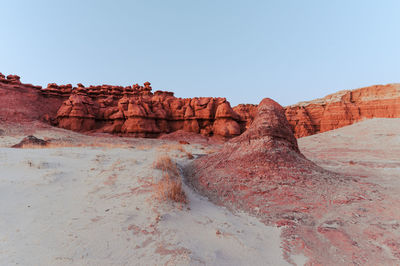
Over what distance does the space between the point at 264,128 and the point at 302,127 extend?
3979 cm

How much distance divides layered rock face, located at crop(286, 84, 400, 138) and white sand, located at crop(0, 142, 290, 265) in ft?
142

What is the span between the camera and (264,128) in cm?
556

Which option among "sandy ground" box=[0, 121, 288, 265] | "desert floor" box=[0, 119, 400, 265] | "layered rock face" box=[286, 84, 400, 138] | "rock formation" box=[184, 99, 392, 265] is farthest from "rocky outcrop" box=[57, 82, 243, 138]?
"layered rock face" box=[286, 84, 400, 138]

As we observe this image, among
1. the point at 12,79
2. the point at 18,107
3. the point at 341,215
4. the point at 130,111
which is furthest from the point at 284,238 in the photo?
the point at 12,79

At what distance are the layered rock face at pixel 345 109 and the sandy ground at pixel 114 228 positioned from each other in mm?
43139

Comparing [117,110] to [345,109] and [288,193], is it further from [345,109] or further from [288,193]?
[345,109]

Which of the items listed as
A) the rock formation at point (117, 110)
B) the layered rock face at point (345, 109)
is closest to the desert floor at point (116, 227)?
the rock formation at point (117, 110)

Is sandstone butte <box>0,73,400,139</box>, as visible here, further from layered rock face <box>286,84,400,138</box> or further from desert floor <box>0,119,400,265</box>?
layered rock face <box>286,84,400,138</box>

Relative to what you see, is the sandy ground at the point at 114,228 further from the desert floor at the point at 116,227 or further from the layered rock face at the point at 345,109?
the layered rock face at the point at 345,109

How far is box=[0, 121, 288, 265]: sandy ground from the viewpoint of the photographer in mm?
1696

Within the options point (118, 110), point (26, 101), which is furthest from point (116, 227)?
point (26, 101)

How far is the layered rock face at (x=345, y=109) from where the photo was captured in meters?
32.5

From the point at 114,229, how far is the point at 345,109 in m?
45.6

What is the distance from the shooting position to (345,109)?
35594mm
